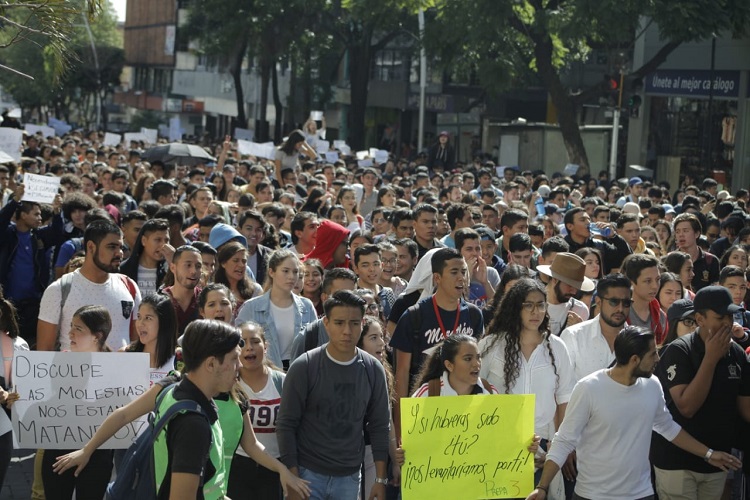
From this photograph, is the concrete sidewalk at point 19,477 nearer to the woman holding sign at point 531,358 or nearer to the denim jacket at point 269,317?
the denim jacket at point 269,317

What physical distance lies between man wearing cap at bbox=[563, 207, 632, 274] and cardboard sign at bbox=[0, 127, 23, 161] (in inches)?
306

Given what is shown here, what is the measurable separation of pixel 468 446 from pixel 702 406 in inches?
53.5

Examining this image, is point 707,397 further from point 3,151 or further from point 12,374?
point 3,151

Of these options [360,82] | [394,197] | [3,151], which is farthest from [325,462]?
[360,82]

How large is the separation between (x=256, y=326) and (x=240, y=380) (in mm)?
300

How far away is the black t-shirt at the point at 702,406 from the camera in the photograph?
670 centimetres

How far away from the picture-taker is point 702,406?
6684 millimetres

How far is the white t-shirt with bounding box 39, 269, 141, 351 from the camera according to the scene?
24.8ft

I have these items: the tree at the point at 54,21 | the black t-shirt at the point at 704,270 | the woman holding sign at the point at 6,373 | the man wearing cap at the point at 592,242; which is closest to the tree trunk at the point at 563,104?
the black t-shirt at the point at 704,270

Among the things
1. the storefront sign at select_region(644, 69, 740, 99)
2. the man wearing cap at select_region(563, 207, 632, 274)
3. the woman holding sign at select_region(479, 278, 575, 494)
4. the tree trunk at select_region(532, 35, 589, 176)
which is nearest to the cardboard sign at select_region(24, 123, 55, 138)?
the tree trunk at select_region(532, 35, 589, 176)

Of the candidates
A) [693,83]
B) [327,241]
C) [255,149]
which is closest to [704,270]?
[327,241]

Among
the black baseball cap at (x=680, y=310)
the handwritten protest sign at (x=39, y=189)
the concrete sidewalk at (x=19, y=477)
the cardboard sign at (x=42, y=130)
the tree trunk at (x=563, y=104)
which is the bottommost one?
the concrete sidewalk at (x=19, y=477)

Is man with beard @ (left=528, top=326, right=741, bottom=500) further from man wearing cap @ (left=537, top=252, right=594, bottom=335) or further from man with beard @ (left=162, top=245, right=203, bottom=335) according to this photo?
man with beard @ (left=162, top=245, right=203, bottom=335)

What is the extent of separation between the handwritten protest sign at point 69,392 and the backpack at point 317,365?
0.87m
